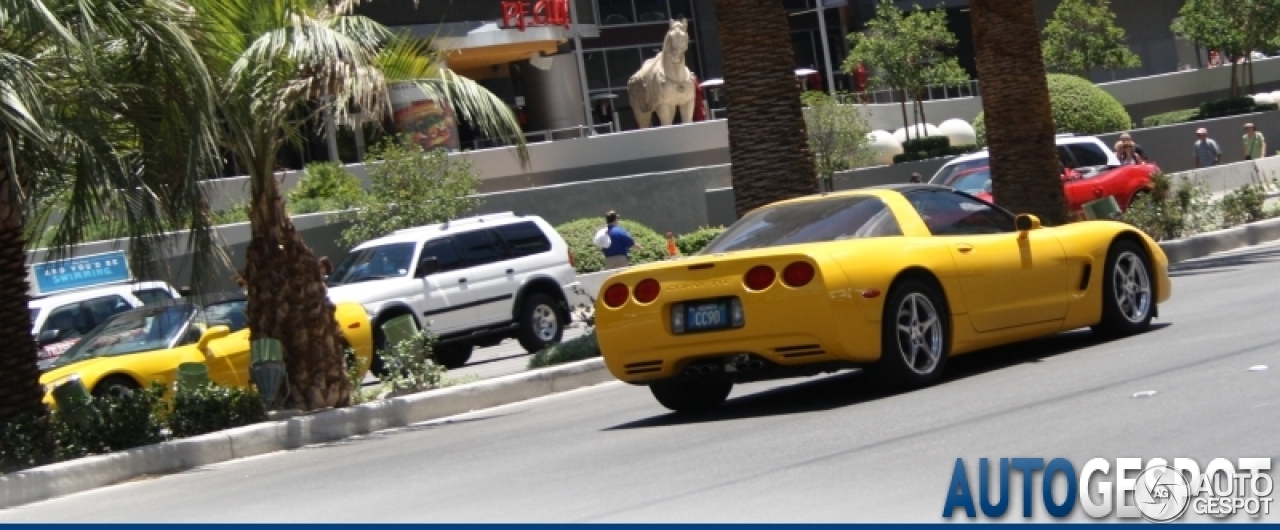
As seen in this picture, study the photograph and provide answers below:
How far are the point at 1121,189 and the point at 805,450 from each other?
775 inches

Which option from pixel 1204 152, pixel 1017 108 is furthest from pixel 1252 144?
pixel 1017 108

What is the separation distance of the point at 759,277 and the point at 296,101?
4.09 m

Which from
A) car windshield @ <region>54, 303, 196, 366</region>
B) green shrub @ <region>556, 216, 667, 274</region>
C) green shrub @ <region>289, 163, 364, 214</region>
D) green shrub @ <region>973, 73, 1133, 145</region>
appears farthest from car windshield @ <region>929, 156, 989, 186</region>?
car windshield @ <region>54, 303, 196, 366</region>

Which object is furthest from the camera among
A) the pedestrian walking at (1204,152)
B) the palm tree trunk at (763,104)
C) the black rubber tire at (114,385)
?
the pedestrian walking at (1204,152)

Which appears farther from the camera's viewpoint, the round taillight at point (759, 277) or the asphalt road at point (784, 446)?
the round taillight at point (759, 277)

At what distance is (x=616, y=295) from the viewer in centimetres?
1100

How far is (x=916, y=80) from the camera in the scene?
43750mm

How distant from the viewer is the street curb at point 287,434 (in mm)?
10984

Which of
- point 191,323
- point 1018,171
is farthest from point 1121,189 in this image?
point 191,323

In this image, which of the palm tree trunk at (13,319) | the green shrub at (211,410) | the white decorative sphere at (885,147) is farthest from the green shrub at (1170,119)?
the palm tree trunk at (13,319)

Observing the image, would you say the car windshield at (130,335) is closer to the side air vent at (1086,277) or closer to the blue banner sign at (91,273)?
the blue banner sign at (91,273)

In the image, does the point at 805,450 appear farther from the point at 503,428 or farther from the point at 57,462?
the point at 57,462

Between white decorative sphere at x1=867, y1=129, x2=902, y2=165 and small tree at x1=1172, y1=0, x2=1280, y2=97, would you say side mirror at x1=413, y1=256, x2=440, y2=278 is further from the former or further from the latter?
small tree at x1=1172, y1=0, x2=1280, y2=97

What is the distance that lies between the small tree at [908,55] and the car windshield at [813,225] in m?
31.9
